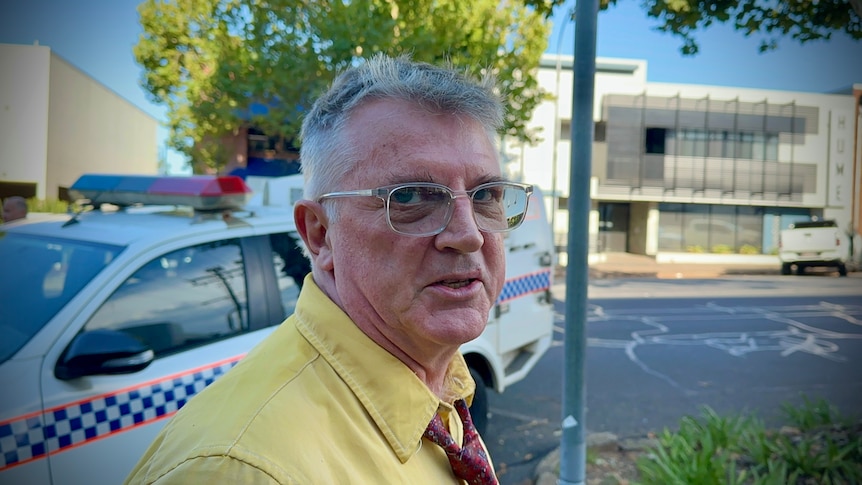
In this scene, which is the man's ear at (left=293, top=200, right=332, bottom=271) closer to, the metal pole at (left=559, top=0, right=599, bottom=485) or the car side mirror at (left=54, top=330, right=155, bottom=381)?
the car side mirror at (left=54, top=330, right=155, bottom=381)

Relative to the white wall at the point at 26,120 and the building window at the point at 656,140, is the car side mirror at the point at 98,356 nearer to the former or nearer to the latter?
the white wall at the point at 26,120

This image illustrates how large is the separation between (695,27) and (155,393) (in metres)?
4.57

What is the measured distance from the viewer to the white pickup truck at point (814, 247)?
16844 mm

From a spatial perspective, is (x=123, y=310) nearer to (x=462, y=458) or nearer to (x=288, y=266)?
(x=288, y=266)

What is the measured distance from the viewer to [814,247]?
61.3ft

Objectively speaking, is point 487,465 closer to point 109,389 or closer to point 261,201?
point 109,389

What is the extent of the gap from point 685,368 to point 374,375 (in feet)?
24.3

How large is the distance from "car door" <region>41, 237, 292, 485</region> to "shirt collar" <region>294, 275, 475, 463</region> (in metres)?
1.62

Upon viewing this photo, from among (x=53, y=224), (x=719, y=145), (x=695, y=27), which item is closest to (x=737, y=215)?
(x=719, y=145)

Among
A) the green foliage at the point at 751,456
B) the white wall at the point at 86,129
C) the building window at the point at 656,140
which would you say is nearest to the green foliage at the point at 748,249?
the building window at the point at 656,140

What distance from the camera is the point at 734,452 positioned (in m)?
3.88

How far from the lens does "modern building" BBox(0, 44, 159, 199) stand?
12406mm

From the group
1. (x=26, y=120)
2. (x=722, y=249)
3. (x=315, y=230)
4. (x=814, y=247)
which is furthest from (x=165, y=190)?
(x=722, y=249)

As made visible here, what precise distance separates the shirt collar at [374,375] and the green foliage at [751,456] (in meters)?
2.69
